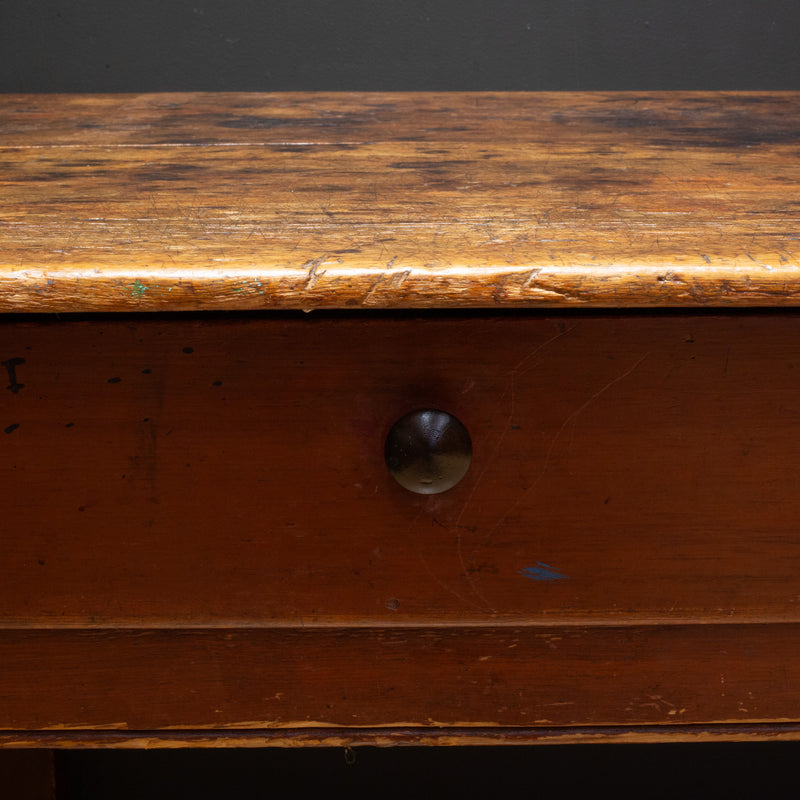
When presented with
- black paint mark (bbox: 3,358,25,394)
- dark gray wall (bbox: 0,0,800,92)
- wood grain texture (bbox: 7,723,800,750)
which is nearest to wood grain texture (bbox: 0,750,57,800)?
wood grain texture (bbox: 7,723,800,750)

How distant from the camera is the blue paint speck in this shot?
44cm

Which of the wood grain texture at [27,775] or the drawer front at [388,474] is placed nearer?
the drawer front at [388,474]

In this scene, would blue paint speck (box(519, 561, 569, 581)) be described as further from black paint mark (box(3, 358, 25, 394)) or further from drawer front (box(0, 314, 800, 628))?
black paint mark (box(3, 358, 25, 394))

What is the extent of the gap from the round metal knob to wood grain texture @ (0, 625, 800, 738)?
104 millimetres

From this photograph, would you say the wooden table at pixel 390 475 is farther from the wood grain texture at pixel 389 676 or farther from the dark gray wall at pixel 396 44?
the dark gray wall at pixel 396 44

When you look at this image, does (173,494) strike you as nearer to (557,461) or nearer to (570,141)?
(557,461)

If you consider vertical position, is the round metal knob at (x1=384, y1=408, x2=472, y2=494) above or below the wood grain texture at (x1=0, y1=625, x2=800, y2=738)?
above

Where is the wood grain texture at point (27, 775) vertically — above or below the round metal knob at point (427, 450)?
above

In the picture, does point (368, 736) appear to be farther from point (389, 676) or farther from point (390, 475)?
point (390, 475)

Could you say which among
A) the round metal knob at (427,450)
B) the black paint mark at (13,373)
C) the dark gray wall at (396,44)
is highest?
the dark gray wall at (396,44)

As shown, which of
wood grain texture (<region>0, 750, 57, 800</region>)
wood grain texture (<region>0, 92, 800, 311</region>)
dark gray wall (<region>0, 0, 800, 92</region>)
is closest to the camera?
wood grain texture (<region>0, 92, 800, 311</region>)

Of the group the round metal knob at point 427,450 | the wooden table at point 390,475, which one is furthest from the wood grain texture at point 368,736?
the round metal knob at point 427,450

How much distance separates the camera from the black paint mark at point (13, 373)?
0.41m

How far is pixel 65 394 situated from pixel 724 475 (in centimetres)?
34
